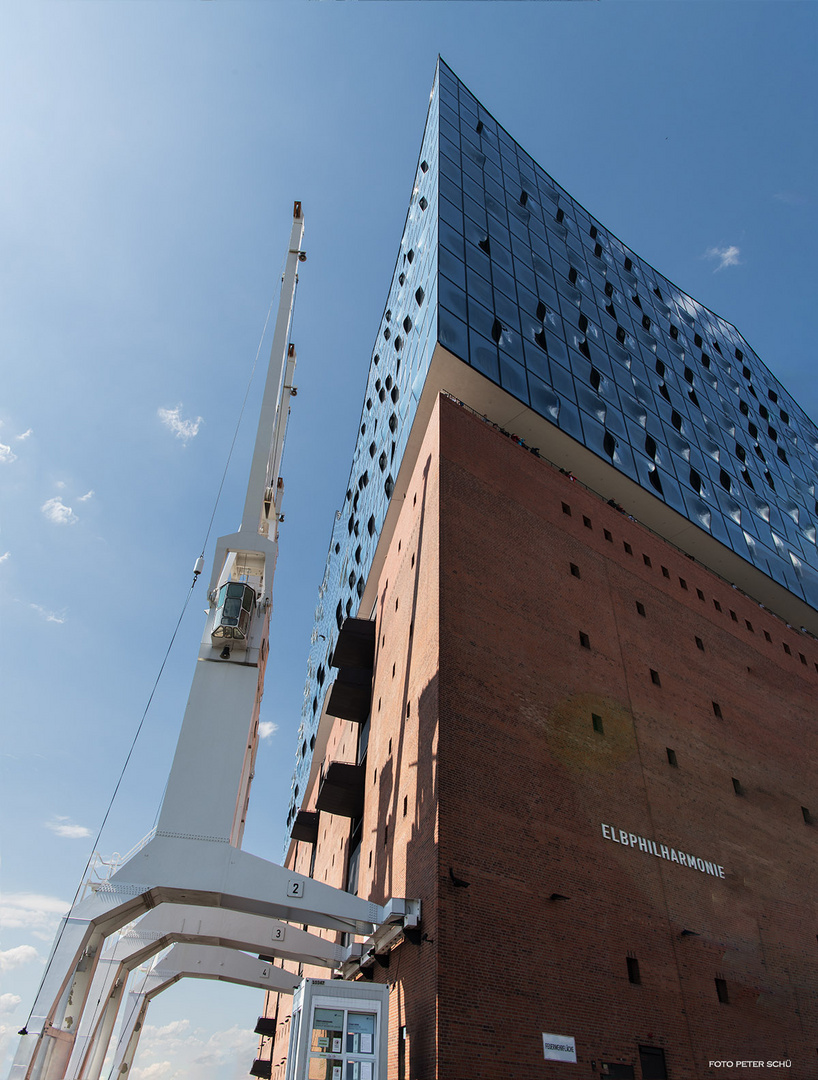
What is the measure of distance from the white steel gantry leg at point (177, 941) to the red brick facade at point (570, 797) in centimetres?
208

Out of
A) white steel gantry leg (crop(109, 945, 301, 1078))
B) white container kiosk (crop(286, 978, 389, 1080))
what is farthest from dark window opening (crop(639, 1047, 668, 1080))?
white steel gantry leg (crop(109, 945, 301, 1078))

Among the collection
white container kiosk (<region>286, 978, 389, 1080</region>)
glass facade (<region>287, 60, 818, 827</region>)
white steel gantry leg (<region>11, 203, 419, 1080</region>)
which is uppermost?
glass facade (<region>287, 60, 818, 827</region>)

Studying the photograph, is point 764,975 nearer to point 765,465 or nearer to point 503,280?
point 503,280

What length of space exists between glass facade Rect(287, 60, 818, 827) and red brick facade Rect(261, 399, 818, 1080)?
3.18 meters

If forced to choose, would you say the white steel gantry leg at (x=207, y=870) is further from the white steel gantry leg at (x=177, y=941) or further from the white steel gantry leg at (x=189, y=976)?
the white steel gantry leg at (x=189, y=976)

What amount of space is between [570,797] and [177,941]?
1127 cm

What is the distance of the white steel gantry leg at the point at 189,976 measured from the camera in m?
24.9

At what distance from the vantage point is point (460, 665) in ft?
46.5

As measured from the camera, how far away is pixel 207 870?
500 inches

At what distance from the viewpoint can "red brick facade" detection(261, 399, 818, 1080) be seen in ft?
38.2

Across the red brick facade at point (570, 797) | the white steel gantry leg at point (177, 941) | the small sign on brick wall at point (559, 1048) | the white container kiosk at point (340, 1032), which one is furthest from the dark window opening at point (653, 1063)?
the white steel gantry leg at point (177, 941)

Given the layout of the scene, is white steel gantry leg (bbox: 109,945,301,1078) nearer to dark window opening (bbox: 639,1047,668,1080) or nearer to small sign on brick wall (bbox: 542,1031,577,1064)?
dark window opening (bbox: 639,1047,668,1080)

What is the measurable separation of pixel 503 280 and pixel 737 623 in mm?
13587

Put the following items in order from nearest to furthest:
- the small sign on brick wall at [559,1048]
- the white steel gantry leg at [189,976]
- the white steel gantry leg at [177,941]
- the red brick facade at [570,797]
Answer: the small sign on brick wall at [559,1048] < the red brick facade at [570,797] < the white steel gantry leg at [177,941] < the white steel gantry leg at [189,976]
